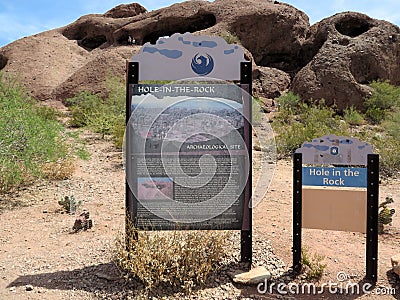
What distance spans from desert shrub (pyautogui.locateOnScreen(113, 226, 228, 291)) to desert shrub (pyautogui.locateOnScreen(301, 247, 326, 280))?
782mm

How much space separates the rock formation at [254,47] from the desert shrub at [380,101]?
1.40 feet

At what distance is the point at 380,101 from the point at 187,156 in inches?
585

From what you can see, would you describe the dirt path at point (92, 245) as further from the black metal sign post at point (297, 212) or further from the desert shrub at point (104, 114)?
the desert shrub at point (104, 114)

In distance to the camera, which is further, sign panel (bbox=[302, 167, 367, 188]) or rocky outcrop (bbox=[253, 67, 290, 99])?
rocky outcrop (bbox=[253, 67, 290, 99])

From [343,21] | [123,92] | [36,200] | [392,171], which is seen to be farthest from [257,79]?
[36,200]

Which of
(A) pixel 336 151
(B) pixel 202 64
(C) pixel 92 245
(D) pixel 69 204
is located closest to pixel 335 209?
(A) pixel 336 151

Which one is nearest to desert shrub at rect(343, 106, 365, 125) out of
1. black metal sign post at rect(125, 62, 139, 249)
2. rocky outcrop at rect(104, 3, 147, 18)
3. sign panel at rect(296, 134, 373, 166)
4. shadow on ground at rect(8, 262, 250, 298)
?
sign panel at rect(296, 134, 373, 166)

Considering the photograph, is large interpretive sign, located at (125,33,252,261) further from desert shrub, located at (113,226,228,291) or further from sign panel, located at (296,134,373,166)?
sign panel, located at (296,134,373,166)

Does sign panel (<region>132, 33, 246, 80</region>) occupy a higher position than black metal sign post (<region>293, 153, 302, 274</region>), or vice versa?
sign panel (<region>132, 33, 246, 80</region>)

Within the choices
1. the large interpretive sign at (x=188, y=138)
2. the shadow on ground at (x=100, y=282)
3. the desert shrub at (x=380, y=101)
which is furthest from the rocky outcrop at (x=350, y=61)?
the shadow on ground at (x=100, y=282)

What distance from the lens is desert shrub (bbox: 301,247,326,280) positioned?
13.6 ft

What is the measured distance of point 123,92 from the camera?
14055mm

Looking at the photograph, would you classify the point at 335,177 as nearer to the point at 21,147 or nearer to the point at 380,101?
the point at 21,147

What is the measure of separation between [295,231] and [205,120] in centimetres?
133
